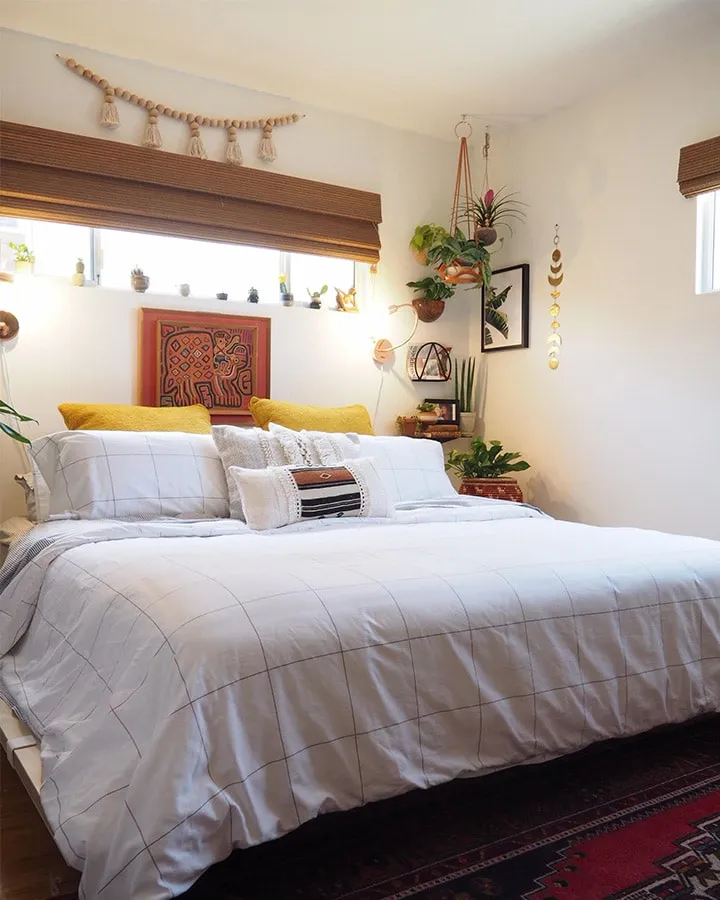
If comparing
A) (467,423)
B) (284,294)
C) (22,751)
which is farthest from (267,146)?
(22,751)

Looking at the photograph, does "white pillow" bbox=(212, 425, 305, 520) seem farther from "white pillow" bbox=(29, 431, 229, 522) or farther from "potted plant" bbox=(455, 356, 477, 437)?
"potted plant" bbox=(455, 356, 477, 437)

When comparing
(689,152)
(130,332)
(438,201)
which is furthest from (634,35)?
(130,332)

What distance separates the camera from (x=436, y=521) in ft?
9.76

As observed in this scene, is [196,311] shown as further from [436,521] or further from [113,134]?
[436,521]

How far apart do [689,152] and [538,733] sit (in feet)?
8.99

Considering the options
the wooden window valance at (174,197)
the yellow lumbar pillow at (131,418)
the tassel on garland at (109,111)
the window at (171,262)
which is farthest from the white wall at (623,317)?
the tassel on garland at (109,111)

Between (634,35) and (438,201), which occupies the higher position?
(634,35)

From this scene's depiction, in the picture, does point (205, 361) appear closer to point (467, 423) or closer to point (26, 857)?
point (467, 423)

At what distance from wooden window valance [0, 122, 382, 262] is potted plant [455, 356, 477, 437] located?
34.3 inches

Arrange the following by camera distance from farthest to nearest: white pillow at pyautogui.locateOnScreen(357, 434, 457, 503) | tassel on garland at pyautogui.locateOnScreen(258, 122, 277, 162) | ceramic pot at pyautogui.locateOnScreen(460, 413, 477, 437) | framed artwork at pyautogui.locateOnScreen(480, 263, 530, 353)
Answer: ceramic pot at pyautogui.locateOnScreen(460, 413, 477, 437)
framed artwork at pyautogui.locateOnScreen(480, 263, 530, 353)
tassel on garland at pyautogui.locateOnScreen(258, 122, 277, 162)
white pillow at pyautogui.locateOnScreen(357, 434, 457, 503)

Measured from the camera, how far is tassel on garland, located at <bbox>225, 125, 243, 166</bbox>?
3.82 meters

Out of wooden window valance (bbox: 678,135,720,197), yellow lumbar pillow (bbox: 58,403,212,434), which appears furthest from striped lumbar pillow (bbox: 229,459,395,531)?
wooden window valance (bbox: 678,135,720,197)

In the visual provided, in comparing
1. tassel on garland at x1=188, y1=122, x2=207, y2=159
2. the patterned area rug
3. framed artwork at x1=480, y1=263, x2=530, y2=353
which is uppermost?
tassel on garland at x1=188, y1=122, x2=207, y2=159

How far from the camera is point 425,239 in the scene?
14.4 feet
